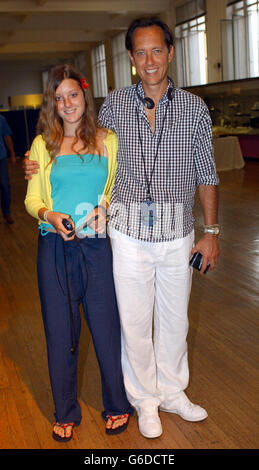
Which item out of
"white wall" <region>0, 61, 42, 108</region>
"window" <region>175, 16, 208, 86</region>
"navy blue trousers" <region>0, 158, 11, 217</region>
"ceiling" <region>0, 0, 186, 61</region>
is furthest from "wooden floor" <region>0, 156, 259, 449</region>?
"white wall" <region>0, 61, 42, 108</region>

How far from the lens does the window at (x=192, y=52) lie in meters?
19.1

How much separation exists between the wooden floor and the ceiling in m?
14.3

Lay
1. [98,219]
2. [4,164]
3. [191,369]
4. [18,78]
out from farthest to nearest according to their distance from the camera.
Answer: [18,78]
[4,164]
[191,369]
[98,219]

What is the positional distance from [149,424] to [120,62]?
1018 inches

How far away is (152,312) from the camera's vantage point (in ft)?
7.72

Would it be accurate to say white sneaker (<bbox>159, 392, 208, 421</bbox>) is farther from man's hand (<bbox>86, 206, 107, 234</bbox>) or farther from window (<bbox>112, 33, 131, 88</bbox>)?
window (<bbox>112, 33, 131, 88</bbox>)

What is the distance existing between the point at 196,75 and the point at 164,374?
61.7 feet

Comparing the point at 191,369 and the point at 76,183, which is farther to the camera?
the point at 191,369

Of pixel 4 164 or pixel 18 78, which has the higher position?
pixel 18 78

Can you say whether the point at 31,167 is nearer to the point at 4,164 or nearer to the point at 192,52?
the point at 4,164

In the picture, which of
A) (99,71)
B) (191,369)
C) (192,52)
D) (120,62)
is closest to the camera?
(191,369)

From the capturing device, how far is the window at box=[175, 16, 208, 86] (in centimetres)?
1906

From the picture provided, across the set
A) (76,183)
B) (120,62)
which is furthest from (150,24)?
(120,62)

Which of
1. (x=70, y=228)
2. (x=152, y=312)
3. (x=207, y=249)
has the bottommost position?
(x=152, y=312)
